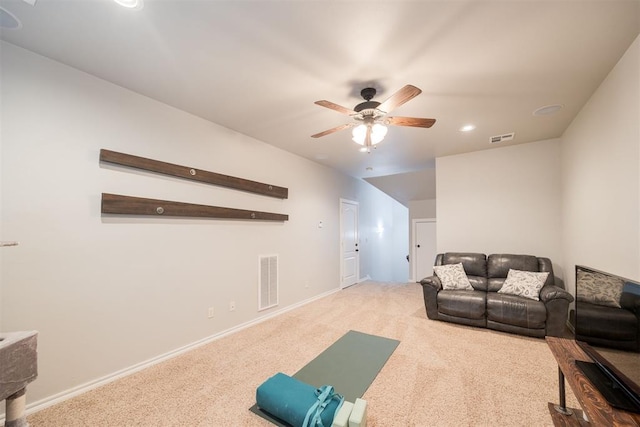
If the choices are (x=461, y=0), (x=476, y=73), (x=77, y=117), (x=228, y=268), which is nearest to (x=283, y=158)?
(x=228, y=268)

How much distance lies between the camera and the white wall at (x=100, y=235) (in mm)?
1940

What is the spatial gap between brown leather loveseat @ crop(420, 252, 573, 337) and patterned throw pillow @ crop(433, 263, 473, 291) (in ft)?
0.33

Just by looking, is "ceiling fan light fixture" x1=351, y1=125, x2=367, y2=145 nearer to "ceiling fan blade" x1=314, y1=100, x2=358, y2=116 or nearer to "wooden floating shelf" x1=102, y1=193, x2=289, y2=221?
"ceiling fan blade" x1=314, y1=100, x2=358, y2=116

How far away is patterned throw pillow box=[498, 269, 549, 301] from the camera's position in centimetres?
332

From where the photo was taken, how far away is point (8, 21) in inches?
66.5

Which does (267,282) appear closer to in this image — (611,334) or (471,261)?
(471,261)

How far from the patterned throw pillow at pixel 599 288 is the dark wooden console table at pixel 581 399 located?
14.8 inches

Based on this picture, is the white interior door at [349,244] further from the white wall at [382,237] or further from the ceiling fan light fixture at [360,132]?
the ceiling fan light fixture at [360,132]

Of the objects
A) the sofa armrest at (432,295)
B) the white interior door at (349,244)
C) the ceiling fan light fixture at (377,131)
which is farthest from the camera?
the white interior door at (349,244)

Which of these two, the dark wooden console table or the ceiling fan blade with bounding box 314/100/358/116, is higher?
the ceiling fan blade with bounding box 314/100/358/116

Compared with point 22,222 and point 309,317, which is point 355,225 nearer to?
point 309,317

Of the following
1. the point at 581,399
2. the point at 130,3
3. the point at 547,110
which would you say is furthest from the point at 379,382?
the point at 547,110

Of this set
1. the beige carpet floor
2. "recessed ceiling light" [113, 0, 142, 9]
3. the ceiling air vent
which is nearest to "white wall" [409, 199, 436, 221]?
the ceiling air vent

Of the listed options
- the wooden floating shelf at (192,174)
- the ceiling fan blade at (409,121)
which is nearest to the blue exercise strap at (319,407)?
the ceiling fan blade at (409,121)
